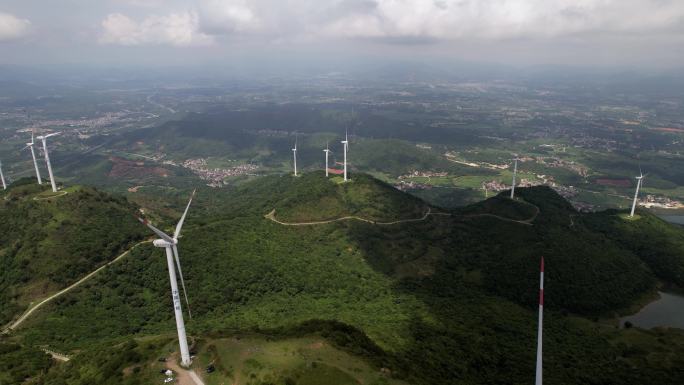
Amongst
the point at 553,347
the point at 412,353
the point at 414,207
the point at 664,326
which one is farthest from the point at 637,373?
the point at 414,207

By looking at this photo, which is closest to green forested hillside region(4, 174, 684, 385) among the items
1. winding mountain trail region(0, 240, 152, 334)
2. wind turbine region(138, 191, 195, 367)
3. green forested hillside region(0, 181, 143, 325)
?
winding mountain trail region(0, 240, 152, 334)

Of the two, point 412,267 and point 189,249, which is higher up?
point 189,249

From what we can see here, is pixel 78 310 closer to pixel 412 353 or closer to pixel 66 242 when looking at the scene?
pixel 66 242

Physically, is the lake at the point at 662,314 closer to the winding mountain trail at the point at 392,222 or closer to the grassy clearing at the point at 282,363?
the winding mountain trail at the point at 392,222

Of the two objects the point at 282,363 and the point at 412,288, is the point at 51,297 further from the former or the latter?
the point at 412,288

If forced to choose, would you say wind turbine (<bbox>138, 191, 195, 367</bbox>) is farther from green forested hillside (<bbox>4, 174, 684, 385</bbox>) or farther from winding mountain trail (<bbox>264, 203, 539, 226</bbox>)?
winding mountain trail (<bbox>264, 203, 539, 226</bbox>)

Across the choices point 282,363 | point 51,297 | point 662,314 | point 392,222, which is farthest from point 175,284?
point 662,314

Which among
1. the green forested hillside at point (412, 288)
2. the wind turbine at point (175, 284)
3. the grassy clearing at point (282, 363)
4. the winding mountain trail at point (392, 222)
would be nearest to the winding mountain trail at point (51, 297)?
the green forested hillside at point (412, 288)
